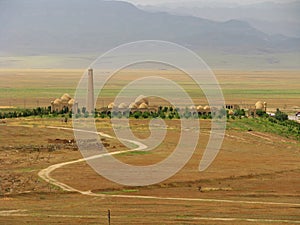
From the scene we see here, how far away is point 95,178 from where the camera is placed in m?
34.6

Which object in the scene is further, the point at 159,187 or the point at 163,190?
→ the point at 159,187

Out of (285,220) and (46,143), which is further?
(46,143)

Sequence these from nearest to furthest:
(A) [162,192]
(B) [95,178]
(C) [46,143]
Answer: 1. (A) [162,192]
2. (B) [95,178]
3. (C) [46,143]

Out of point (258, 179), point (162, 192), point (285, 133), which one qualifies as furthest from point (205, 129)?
point (162, 192)

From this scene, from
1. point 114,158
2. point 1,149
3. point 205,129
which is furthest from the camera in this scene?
point 205,129

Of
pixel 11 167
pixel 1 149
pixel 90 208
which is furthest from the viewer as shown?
pixel 1 149

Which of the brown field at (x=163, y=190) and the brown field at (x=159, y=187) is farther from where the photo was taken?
the brown field at (x=159, y=187)

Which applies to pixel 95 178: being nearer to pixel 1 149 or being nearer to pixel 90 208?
pixel 90 208

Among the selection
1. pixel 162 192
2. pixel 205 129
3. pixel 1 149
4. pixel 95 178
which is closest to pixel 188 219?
pixel 162 192

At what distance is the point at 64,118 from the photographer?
218 ft

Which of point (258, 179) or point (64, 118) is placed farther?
point (64, 118)

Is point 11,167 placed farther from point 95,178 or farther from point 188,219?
point 188,219

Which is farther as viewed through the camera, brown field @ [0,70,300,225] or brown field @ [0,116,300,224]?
brown field @ [0,70,300,225]

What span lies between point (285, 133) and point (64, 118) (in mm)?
18376
